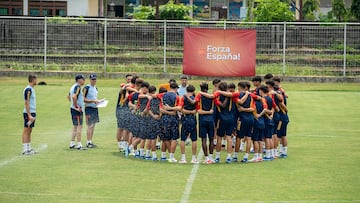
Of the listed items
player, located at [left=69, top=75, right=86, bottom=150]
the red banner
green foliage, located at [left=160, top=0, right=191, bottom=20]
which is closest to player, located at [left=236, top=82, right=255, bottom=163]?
player, located at [left=69, top=75, right=86, bottom=150]

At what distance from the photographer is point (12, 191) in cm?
1656

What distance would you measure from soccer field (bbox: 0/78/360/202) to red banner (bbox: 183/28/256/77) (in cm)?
1090

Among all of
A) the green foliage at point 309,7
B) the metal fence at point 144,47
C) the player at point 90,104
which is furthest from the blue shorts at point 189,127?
the green foliage at point 309,7

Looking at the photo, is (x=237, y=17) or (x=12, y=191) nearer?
(x=12, y=191)

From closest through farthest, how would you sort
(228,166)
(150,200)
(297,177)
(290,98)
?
(150,200) → (297,177) → (228,166) → (290,98)

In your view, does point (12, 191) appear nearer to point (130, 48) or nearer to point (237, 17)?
point (130, 48)

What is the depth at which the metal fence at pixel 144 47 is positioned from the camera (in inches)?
1594

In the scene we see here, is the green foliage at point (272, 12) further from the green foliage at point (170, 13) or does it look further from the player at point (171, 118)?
the player at point (171, 118)

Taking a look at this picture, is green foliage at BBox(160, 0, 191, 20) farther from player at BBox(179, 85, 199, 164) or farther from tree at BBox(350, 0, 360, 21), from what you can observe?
player at BBox(179, 85, 199, 164)

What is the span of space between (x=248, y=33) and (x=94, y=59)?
6904mm

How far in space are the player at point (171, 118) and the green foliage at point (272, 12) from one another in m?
30.1

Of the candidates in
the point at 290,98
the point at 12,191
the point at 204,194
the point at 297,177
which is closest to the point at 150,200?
the point at 204,194

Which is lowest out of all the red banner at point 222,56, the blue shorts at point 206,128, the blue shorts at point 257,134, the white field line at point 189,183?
the white field line at point 189,183

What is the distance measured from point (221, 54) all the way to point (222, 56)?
0.32ft
